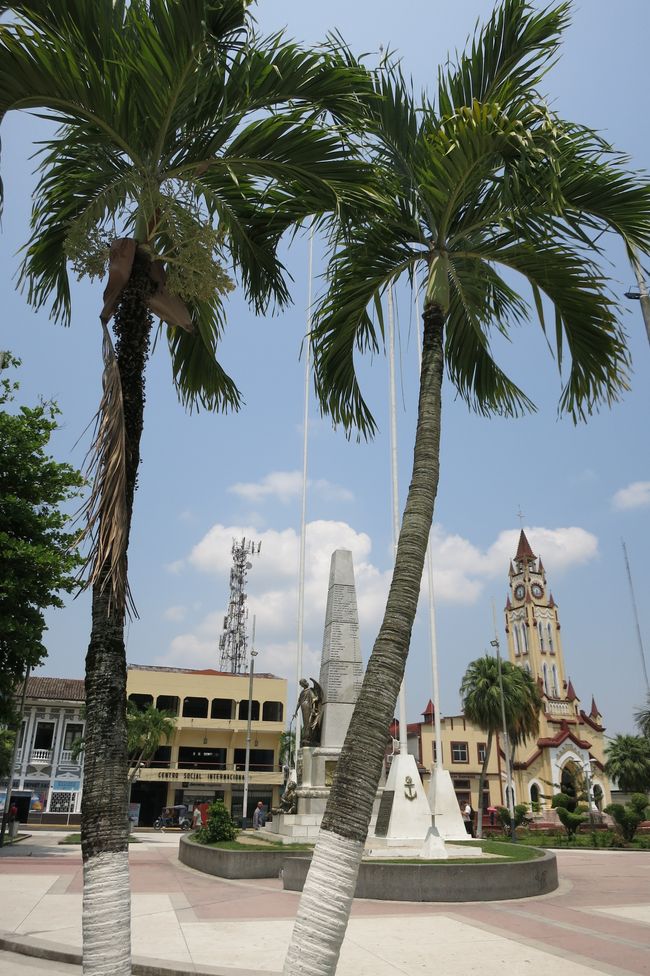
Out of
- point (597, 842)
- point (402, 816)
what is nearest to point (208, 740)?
point (597, 842)

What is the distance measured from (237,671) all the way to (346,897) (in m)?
62.4

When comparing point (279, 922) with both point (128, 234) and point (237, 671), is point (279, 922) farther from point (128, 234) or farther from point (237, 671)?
point (237, 671)

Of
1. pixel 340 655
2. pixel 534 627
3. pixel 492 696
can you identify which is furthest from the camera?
pixel 534 627

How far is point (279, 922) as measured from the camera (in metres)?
→ 8.78

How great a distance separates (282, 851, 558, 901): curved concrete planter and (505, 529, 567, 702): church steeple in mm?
62001

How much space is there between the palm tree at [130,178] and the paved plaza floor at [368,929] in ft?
12.3

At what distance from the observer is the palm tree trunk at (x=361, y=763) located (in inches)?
147

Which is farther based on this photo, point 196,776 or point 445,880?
point 196,776

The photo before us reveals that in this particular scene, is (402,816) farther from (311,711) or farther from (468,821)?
(468,821)

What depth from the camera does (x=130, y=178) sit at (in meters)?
5.25

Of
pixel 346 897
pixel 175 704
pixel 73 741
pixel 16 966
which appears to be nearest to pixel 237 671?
pixel 175 704

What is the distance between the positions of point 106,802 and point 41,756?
4790 centimetres

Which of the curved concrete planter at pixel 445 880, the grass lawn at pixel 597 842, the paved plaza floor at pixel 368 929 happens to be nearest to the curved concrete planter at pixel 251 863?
the paved plaza floor at pixel 368 929

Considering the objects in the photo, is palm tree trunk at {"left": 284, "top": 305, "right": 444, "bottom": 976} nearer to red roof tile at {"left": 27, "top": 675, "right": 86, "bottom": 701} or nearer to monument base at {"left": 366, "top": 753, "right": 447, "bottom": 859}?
monument base at {"left": 366, "top": 753, "right": 447, "bottom": 859}
